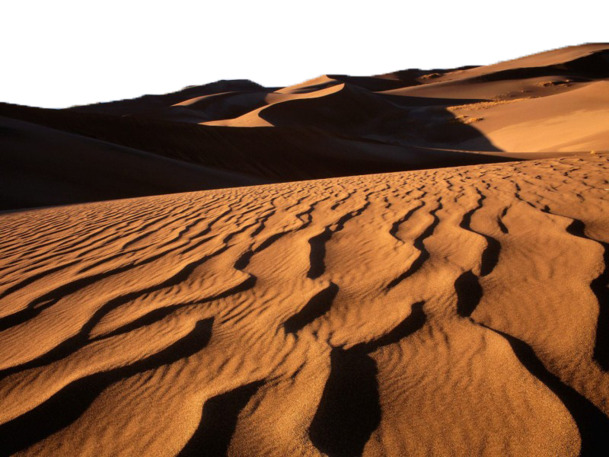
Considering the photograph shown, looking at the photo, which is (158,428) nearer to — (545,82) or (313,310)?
(313,310)

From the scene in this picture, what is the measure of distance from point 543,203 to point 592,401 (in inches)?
93.2

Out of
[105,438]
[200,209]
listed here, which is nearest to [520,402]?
[105,438]

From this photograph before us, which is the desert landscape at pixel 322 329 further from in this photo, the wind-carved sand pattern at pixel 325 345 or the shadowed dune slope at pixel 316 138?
the shadowed dune slope at pixel 316 138

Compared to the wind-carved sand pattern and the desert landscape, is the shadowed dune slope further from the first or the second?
the wind-carved sand pattern

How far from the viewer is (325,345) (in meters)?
1.33

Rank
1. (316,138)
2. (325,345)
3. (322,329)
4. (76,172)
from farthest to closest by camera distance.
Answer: (316,138)
(76,172)
(322,329)
(325,345)

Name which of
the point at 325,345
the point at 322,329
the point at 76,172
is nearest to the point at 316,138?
the point at 76,172

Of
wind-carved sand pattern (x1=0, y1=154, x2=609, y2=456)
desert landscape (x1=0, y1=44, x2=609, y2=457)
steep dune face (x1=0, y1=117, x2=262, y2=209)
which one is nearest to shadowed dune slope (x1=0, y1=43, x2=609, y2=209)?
steep dune face (x1=0, y1=117, x2=262, y2=209)

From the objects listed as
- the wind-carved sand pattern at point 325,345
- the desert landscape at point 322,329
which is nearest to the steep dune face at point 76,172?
the desert landscape at point 322,329

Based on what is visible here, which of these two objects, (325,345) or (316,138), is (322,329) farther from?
(316,138)

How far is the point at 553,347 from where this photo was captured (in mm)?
1197

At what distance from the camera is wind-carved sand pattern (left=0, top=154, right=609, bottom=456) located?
0.98m

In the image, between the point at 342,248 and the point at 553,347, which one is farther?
the point at 342,248

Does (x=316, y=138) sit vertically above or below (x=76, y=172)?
below
